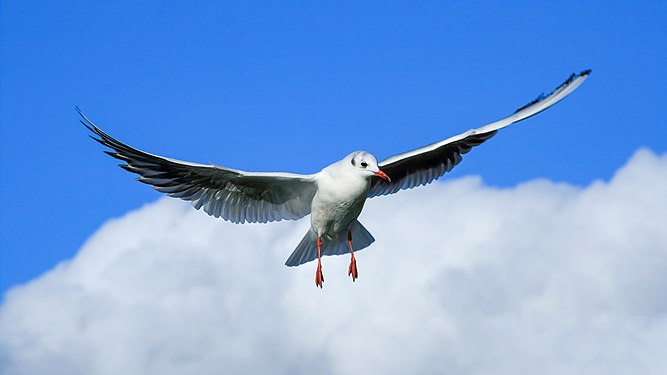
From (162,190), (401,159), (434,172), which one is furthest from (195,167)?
(434,172)

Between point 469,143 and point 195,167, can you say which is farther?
point 469,143

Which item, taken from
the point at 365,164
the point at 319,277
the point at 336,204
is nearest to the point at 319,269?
the point at 319,277

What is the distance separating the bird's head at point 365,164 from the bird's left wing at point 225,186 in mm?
721

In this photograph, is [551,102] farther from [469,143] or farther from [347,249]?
[347,249]

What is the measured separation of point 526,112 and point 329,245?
337cm

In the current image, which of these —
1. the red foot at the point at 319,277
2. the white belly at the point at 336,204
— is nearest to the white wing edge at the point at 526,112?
the white belly at the point at 336,204

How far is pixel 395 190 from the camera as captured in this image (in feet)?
54.2

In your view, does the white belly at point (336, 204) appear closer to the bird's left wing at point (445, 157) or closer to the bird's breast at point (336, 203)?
the bird's breast at point (336, 203)

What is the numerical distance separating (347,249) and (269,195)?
133 centimetres

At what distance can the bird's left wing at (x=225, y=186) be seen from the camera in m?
14.4

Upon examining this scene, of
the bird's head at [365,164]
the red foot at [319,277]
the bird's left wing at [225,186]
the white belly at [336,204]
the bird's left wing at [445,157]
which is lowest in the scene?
the red foot at [319,277]

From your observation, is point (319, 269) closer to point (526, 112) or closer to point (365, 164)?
point (365, 164)

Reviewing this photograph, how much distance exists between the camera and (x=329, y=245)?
15602 millimetres

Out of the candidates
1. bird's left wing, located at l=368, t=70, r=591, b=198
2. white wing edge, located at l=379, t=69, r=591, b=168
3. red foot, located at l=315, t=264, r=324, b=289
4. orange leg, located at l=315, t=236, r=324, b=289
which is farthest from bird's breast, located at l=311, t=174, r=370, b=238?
bird's left wing, located at l=368, t=70, r=591, b=198
